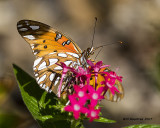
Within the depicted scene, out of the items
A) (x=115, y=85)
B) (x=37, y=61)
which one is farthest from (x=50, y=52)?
(x=115, y=85)

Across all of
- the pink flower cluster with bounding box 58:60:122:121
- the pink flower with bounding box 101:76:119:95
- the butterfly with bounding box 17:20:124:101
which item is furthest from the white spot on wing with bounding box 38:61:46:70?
the pink flower with bounding box 101:76:119:95

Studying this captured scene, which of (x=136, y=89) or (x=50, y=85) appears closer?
(x=50, y=85)

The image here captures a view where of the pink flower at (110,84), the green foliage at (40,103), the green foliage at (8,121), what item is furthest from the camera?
the green foliage at (8,121)

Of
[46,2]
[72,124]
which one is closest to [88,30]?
[46,2]

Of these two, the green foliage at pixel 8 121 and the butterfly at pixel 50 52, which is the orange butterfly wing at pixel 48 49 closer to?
the butterfly at pixel 50 52

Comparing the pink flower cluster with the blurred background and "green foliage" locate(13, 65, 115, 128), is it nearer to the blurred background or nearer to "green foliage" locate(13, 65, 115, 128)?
"green foliage" locate(13, 65, 115, 128)

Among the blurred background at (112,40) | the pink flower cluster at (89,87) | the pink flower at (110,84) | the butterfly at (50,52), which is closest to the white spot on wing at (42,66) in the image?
the butterfly at (50,52)

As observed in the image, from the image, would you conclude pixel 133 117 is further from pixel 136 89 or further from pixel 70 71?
pixel 70 71
